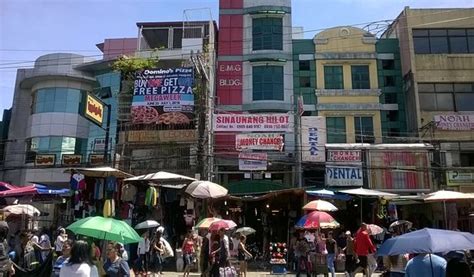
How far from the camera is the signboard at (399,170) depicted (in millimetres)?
22719

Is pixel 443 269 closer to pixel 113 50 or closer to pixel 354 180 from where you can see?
pixel 354 180

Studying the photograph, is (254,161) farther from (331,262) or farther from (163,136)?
(331,262)

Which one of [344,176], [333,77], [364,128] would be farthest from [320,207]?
[333,77]

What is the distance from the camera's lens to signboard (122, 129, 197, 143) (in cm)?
2369

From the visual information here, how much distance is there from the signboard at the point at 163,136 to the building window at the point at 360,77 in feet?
35.0

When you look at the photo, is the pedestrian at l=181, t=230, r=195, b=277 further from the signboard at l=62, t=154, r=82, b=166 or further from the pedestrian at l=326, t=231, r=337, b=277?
the signboard at l=62, t=154, r=82, b=166

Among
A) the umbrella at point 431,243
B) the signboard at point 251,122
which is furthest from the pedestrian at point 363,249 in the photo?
the signboard at point 251,122

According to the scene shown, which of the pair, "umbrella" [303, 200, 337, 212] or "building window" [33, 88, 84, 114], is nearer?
"umbrella" [303, 200, 337, 212]

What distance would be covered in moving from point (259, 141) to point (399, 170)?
7424 mm

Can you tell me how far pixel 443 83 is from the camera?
1022 inches

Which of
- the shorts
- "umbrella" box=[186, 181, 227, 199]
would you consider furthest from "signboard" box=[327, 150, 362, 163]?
the shorts

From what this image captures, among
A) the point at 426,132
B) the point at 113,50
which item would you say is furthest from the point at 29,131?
the point at 426,132

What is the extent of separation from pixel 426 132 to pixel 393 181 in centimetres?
427

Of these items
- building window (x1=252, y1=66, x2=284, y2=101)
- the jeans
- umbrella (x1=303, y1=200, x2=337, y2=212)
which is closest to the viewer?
the jeans
